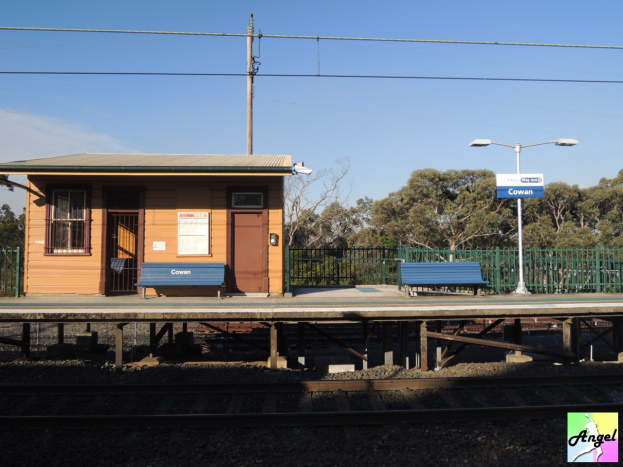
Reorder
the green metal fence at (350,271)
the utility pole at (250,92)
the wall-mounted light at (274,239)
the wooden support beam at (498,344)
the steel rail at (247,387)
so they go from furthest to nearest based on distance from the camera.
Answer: the utility pole at (250,92) < the green metal fence at (350,271) < the wall-mounted light at (274,239) < the wooden support beam at (498,344) < the steel rail at (247,387)

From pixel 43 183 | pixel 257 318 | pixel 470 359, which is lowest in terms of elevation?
pixel 470 359

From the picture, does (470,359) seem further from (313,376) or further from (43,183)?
(43,183)

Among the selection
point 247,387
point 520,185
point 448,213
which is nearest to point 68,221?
point 247,387

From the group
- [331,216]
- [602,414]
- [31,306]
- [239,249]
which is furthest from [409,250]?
[331,216]

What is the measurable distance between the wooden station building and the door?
3 cm

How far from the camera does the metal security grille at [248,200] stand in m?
12.7

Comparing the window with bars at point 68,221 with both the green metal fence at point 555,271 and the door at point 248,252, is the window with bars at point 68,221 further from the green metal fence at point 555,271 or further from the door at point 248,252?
the green metal fence at point 555,271

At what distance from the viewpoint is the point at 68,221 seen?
41.5 feet

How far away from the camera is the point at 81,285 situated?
1249 centimetres

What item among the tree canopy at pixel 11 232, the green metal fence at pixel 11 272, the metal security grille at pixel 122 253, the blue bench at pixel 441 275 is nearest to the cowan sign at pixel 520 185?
the blue bench at pixel 441 275

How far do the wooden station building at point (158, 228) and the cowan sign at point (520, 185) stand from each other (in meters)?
6.58

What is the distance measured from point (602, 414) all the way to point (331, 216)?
94.5 ft

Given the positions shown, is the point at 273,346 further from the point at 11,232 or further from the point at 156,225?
the point at 11,232

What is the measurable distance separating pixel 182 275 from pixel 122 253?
2657 millimetres
